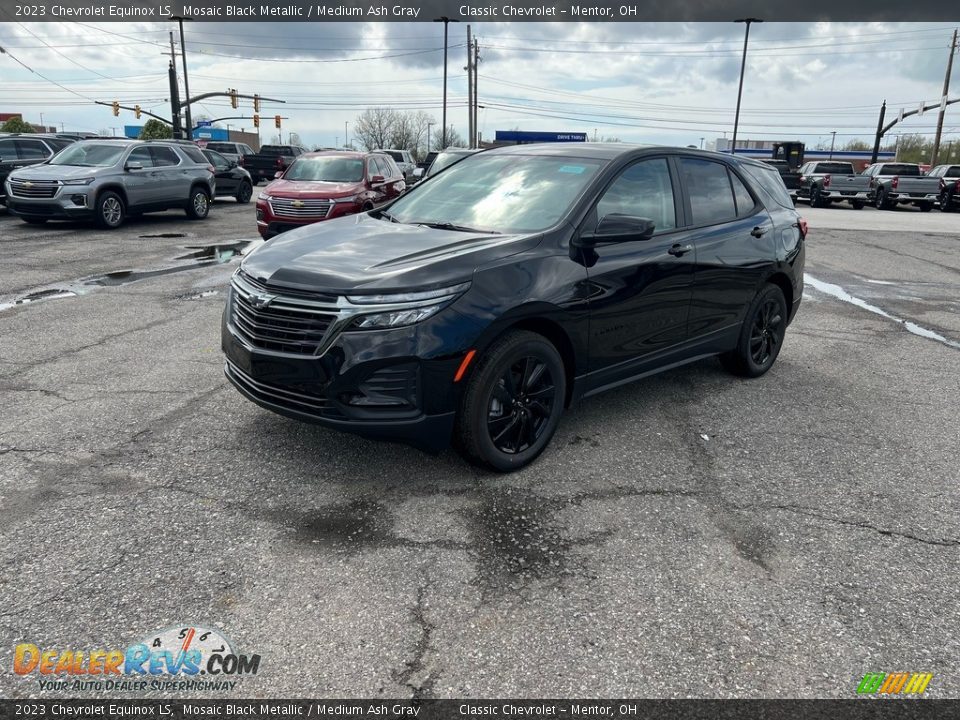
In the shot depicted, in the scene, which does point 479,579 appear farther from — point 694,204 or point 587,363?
point 694,204

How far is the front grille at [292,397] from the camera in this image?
3549 millimetres

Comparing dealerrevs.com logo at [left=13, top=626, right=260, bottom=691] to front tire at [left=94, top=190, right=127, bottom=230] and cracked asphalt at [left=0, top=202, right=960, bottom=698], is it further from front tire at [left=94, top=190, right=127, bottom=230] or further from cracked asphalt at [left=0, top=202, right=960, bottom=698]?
front tire at [left=94, top=190, right=127, bottom=230]

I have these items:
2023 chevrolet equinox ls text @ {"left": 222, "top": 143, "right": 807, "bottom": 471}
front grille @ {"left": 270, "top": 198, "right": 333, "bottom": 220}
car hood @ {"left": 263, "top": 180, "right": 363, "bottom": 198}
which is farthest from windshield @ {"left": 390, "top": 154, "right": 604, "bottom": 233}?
car hood @ {"left": 263, "top": 180, "right": 363, "bottom": 198}

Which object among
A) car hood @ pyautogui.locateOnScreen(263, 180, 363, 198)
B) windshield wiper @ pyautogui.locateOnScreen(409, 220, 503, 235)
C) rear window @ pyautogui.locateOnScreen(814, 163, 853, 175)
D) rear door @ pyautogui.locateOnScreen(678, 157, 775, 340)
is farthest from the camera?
rear window @ pyautogui.locateOnScreen(814, 163, 853, 175)

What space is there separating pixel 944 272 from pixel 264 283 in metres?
12.7

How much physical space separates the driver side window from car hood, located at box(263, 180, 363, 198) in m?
8.91

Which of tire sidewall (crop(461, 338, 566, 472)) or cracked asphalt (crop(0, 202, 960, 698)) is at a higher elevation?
tire sidewall (crop(461, 338, 566, 472))

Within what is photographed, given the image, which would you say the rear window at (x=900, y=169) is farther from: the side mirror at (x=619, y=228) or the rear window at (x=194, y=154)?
the side mirror at (x=619, y=228)

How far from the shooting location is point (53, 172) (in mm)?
13828

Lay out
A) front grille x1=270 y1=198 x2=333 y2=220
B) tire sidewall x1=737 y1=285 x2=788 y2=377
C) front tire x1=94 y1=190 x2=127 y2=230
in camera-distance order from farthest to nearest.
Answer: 1. front tire x1=94 y1=190 x2=127 y2=230
2. front grille x1=270 y1=198 x2=333 y2=220
3. tire sidewall x1=737 y1=285 x2=788 y2=377

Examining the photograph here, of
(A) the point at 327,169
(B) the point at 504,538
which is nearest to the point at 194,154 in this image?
(A) the point at 327,169

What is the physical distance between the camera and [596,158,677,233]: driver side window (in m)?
4.40

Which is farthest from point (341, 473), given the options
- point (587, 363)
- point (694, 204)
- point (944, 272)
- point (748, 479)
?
point (944, 272)

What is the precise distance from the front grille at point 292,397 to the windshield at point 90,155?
41.9ft
